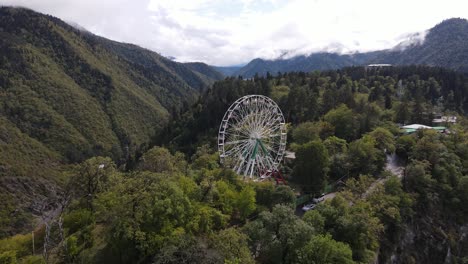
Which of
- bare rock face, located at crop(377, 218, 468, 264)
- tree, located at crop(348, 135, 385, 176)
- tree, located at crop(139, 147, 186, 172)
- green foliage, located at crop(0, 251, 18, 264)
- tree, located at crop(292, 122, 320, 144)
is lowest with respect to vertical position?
bare rock face, located at crop(377, 218, 468, 264)

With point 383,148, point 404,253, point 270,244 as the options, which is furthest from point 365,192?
point 270,244

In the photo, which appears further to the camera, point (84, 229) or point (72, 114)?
point (72, 114)

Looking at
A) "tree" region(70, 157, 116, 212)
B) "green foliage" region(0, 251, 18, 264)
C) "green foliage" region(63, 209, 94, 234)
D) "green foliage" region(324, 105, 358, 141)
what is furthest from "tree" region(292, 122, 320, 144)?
"green foliage" region(0, 251, 18, 264)

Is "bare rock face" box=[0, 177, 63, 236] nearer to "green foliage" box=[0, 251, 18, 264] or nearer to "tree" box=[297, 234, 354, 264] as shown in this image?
"green foliage" box=[0, 251, 18, 264]

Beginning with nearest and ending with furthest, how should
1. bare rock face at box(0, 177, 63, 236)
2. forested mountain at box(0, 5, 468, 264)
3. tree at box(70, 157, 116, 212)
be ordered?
forested mountain at box(0, 5, 468, 264)
tree at box(70, 157, 116, 212)
bare rock face at box(0, 177, 63, 236)

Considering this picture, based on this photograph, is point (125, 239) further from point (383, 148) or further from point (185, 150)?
point (185, 150)

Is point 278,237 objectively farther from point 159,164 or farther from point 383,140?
point 383,140
